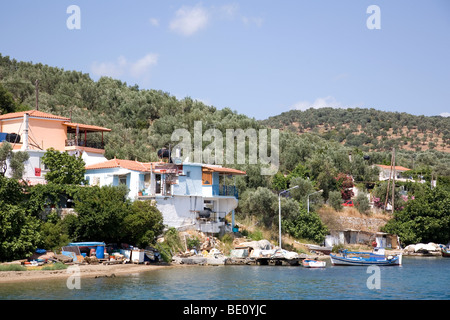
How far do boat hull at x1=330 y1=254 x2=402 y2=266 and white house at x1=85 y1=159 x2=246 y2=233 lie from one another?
36.8 feet

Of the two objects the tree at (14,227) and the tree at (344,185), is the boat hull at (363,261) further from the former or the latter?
the tree at (14,227)

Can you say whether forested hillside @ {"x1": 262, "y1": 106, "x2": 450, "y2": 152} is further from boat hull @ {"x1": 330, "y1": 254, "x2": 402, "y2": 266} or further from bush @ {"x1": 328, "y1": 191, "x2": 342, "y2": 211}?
boat hull @ {"x1": 330, "y1": 254, "x2": 402, "y2": 266}

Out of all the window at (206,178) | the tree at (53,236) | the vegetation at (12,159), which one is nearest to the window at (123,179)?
the window at (206,178)

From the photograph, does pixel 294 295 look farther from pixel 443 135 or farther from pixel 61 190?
pixel 443 135

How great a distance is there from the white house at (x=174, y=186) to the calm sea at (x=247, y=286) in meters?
7.12

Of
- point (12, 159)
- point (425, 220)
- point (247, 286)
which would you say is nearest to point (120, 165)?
point (12, 159)

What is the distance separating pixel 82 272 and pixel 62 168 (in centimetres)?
1417

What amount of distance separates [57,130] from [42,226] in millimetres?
16684

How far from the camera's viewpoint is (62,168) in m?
48.6

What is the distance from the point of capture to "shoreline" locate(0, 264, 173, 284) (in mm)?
33500

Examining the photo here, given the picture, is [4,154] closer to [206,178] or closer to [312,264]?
[206,178]

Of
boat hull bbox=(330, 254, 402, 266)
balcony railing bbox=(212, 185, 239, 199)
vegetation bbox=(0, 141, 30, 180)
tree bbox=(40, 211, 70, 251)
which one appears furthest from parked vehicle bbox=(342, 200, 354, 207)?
vegetation bbox=(0, 141, 30, 180)

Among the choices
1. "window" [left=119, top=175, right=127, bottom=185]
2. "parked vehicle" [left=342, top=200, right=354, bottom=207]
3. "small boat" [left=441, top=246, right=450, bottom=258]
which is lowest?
"small boat" [left=441, top=246, right=450, bottom=258]

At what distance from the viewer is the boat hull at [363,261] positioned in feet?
166
